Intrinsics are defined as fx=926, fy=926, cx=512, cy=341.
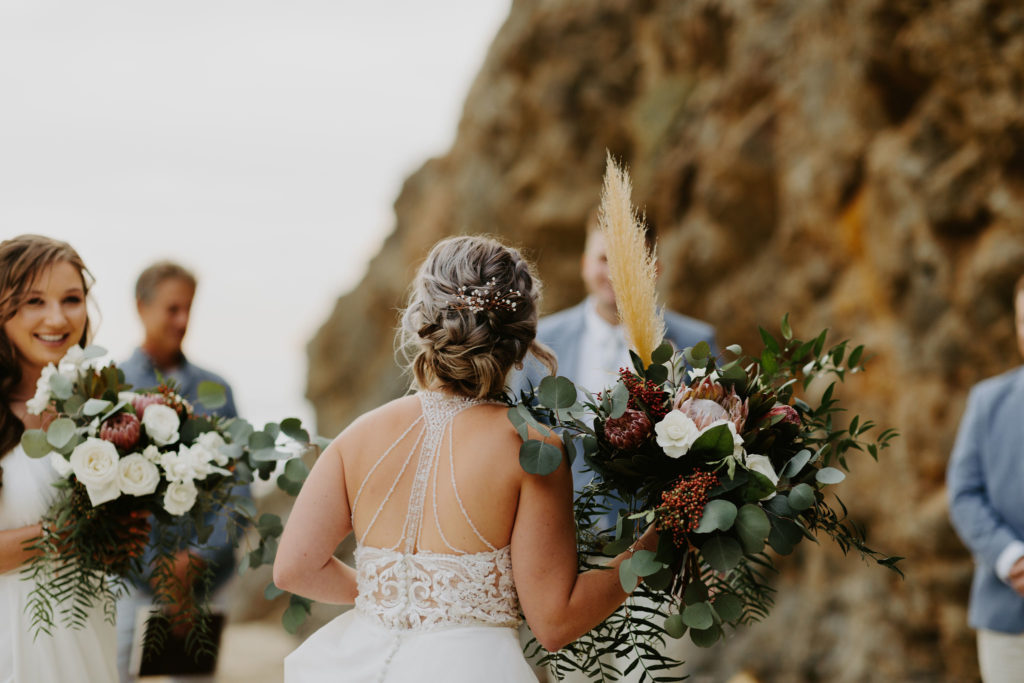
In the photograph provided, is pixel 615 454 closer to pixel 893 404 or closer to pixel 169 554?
pixel 169 554

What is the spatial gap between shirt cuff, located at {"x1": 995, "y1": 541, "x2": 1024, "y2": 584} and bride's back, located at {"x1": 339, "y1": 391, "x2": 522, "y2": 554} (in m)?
2.10

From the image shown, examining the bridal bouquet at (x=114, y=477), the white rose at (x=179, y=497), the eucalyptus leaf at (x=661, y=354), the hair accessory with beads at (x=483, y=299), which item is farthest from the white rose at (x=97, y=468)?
the eucalyptus leaf at (x=661, y=354)

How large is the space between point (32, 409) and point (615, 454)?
64.5 inches

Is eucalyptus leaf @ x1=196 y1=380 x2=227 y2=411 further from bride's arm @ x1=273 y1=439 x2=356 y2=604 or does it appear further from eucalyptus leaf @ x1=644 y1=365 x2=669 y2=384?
eucalyptus leaf @ x1=644 y1=365 x2=669 y2=384

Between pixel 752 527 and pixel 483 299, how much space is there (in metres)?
0.78

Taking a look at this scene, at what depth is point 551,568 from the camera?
2082 mm

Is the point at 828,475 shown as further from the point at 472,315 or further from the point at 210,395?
the point at 210,395

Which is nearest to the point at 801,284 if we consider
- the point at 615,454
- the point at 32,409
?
the point at 615,454

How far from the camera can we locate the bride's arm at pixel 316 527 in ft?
7.22

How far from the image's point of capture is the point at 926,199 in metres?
5.76

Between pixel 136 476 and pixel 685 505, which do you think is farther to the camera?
pixel 136 476

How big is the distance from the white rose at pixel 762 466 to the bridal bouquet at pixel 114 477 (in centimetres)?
143

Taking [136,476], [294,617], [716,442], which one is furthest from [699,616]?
[136,476]

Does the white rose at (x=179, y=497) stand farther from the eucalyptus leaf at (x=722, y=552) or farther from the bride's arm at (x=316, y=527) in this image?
the eucalyptus leaf at (x=722, y=552)
